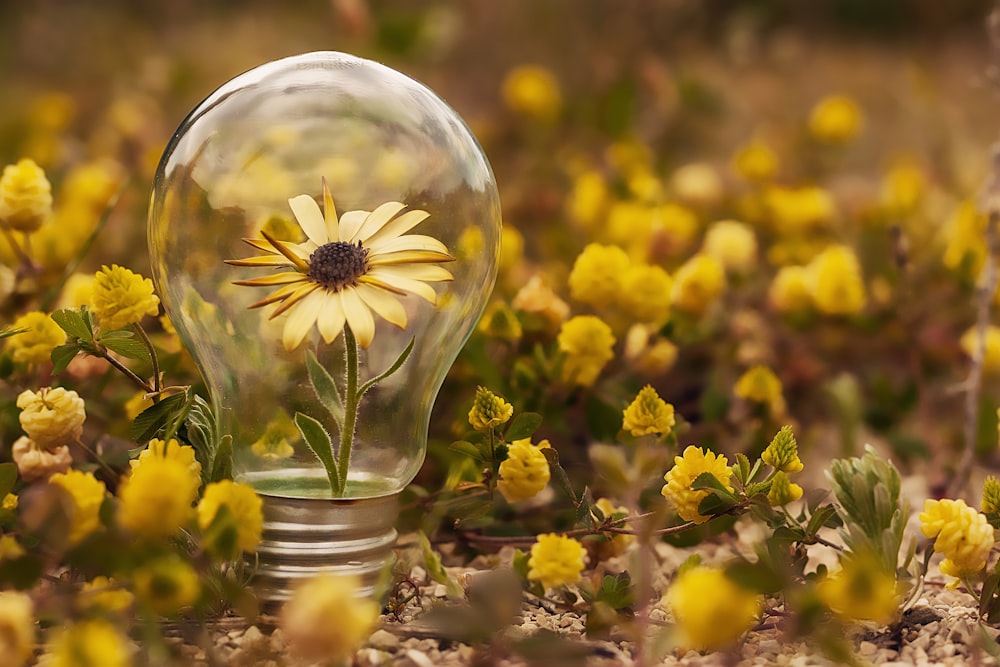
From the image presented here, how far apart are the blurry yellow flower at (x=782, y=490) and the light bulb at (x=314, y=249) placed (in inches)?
16.9

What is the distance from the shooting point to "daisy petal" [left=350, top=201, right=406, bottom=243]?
130 cm

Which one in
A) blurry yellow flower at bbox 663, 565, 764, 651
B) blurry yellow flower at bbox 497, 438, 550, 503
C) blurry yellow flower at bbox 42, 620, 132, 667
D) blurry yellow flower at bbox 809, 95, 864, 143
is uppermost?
blurry yellow flower at bbox 809, 95, 864, 143

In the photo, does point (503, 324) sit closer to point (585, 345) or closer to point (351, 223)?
point (585, 345)

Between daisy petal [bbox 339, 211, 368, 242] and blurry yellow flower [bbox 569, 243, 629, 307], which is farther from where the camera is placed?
blurry yellow flower [bbox 569, 243, 629, 307]

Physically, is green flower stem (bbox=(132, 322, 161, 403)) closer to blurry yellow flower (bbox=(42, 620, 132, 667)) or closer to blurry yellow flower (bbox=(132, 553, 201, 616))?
blurry yellow flower (bbox=(132, 553, 201, 616))

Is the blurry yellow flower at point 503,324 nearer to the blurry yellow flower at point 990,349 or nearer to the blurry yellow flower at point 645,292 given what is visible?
the blurry yellow flower at point 645,292

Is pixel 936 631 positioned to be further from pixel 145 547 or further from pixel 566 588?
pixel 145 547

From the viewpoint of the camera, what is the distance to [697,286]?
200 cm

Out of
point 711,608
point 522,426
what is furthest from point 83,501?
point 711,608

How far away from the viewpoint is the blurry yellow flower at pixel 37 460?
1360mm

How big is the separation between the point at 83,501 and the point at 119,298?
28 centimetres

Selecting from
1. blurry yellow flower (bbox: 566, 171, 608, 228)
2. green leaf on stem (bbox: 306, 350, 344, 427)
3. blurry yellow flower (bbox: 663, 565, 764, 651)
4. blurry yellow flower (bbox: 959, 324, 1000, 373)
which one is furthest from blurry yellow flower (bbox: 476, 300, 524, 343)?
blurry yellow flower (bbox: 566, 171, 608, 228)

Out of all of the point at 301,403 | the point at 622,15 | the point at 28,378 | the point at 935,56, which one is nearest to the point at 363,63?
the point at 301,403

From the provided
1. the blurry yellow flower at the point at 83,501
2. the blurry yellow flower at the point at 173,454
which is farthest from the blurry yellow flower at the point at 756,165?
the blurry yellow flower at the point at 83,501
